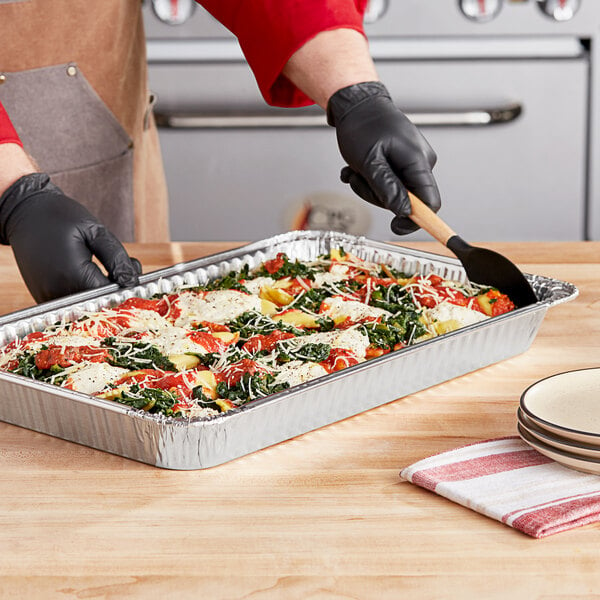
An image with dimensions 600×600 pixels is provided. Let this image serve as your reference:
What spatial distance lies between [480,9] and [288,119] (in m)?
0.63

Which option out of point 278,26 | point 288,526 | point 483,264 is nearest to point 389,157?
point 483,264

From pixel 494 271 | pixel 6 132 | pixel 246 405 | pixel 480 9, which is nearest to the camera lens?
pixel 246 405

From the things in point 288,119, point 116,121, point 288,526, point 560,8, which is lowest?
point 288,526

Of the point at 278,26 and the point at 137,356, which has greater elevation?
the point at 278,26

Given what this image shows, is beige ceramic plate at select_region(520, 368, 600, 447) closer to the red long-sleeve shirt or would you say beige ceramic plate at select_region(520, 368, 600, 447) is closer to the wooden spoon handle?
the wooden spoon handle

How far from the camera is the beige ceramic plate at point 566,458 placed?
108cm

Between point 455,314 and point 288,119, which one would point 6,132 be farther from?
point 288,119

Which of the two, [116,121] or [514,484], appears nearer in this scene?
[514,484]

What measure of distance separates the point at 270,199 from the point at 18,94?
1043mm

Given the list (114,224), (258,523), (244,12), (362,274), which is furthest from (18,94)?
(258,523)

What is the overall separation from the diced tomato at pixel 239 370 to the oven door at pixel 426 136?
184 cm

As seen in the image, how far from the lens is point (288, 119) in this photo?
122 inches

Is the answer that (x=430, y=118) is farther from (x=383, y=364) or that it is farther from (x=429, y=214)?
(x=383, y=364)

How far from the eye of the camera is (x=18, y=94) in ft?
7.54
